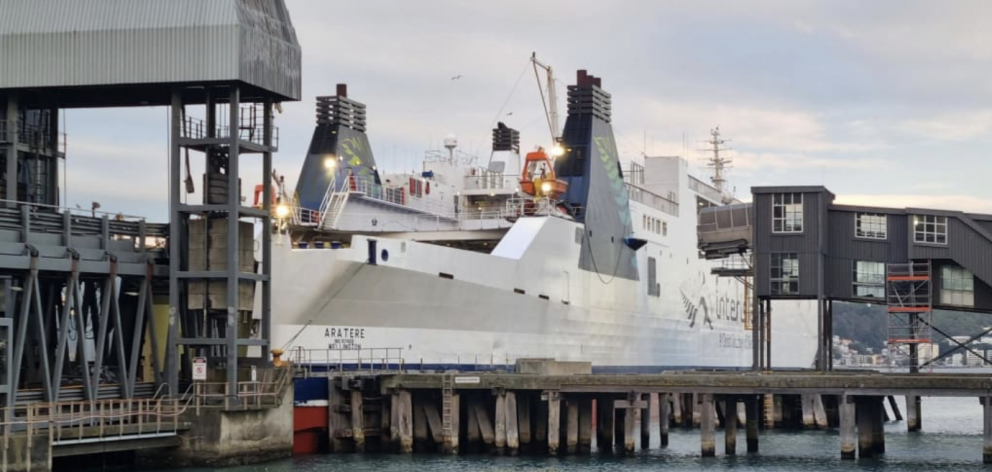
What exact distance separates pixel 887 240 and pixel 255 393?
27.2 meters

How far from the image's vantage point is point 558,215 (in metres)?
61.5

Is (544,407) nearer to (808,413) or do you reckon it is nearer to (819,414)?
(808,413)

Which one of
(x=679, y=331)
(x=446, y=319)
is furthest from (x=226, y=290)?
(x=679, y=331)

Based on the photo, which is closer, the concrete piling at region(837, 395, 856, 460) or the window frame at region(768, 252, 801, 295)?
the concrete piling at region(837, 395, 856, 460)

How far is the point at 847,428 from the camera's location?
4381 centimetres

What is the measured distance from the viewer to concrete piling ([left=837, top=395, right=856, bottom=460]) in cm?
4344

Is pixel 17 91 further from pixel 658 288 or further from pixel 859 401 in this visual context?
pixel 658 288

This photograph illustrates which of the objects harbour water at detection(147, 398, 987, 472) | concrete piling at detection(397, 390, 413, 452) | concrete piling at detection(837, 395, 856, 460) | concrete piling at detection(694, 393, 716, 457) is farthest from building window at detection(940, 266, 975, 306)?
concrete piling at detection(397, 390, 413, 452)

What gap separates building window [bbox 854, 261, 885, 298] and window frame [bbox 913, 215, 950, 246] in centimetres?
186

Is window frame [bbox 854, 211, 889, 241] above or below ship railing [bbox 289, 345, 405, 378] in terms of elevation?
above

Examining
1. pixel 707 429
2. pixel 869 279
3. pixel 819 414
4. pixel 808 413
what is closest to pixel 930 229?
pixel 869 279

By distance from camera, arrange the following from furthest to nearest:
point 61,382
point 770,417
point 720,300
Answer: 1. point 720,300
2. point 770,417
3. point 61,382

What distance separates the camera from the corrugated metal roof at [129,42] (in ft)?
137

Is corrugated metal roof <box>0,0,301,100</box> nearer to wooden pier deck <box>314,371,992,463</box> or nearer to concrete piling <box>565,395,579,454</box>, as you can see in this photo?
wooden pier deck <box>314,371,992,463</box>
